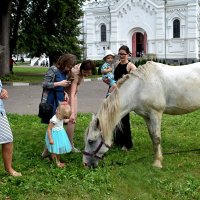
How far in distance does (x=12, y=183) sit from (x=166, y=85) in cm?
270

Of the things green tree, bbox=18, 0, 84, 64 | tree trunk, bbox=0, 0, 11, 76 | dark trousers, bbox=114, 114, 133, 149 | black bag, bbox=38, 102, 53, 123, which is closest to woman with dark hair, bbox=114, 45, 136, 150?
dark trousers, bbox=114, 114, 133, 149

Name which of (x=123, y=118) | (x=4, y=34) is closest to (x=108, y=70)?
(x=123, y=118)

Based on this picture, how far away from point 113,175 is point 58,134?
1.12 meters

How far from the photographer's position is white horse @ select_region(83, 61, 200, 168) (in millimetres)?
5676

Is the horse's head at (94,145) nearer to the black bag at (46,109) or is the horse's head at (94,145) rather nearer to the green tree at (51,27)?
the black bag at (46,109)

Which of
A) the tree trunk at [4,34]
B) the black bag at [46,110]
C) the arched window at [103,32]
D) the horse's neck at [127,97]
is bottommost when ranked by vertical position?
the black bag at [46,110]

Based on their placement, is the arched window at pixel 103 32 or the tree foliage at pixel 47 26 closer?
the tree foliage at pixel 47 26

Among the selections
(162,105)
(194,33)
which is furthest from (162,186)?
(194,33)

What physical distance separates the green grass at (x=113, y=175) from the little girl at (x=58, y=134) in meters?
0.25

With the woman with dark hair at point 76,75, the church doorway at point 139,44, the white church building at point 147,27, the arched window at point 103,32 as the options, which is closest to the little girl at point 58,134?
the woman with dark hair at point 76,75

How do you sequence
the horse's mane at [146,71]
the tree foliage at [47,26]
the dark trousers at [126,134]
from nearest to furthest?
the horse's mane at [146,71] → the dark trousers at [126,134] → the tree foliage at [47,26]

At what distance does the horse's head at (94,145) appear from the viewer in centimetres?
565

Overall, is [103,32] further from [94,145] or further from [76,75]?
[94,145]

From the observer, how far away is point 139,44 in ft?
178
